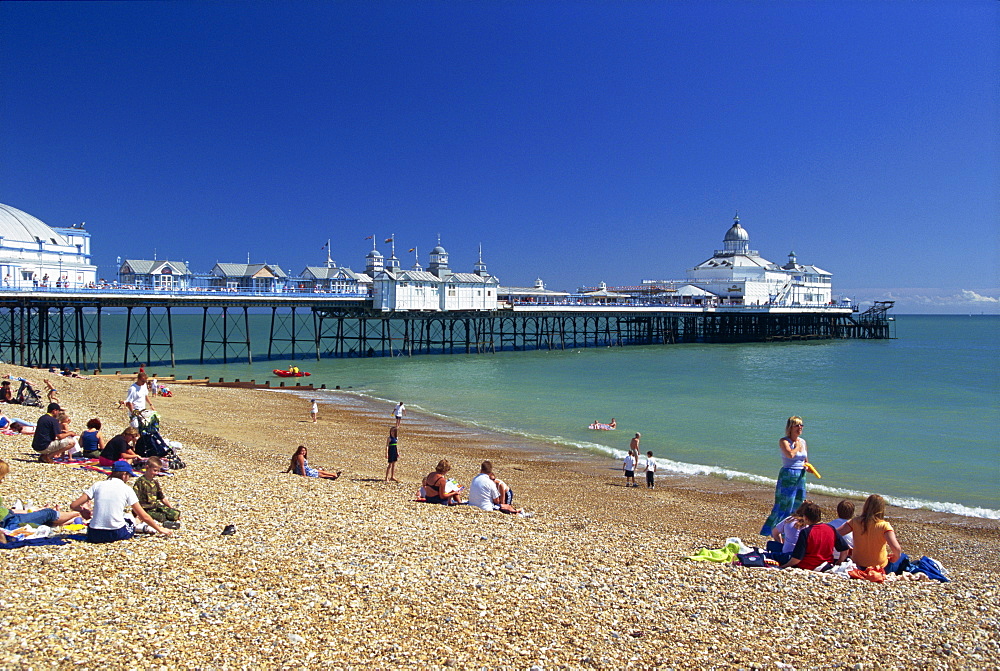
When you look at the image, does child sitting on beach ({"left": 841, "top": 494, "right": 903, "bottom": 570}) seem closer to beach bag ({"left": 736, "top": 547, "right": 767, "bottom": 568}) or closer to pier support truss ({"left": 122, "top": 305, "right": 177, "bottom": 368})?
beach bag ({"left": 736, "top": 547, "right": 767, "bottom": 568})

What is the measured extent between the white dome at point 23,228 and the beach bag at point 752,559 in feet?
147

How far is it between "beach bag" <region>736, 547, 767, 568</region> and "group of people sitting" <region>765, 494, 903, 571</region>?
14 cm

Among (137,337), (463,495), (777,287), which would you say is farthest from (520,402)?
(137,337)

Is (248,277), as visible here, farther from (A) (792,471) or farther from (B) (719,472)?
(A) (792,471)

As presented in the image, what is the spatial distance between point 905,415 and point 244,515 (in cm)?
2521

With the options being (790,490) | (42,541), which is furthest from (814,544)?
(42,541)

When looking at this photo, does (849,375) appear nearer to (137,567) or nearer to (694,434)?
(694,434)

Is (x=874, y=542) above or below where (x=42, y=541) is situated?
below

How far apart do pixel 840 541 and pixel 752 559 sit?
879 mm

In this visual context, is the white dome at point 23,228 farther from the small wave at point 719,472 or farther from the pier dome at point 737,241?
the pier dome at point 737,241

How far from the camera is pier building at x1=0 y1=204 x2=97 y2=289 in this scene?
39625 millimetres

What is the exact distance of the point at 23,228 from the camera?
4347 centimetres

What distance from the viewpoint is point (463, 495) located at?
38.5 ft

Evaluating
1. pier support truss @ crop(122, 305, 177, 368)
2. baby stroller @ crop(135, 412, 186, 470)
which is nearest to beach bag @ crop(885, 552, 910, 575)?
baby stroller @ crop(135, 412, 186, 470)
